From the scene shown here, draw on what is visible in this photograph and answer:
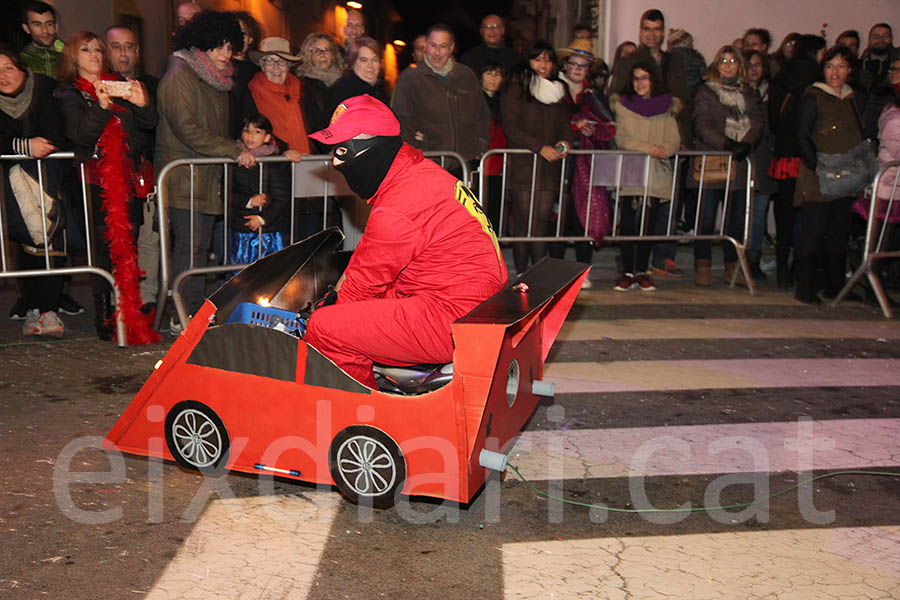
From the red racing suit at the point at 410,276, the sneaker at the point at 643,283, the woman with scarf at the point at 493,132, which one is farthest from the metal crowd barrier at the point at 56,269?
the sneaker at the point at 643,283

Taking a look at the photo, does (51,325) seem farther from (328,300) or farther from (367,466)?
(367,466)

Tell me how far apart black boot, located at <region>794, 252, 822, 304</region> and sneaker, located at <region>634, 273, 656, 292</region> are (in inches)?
51.9

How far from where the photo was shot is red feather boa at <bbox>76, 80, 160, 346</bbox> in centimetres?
631

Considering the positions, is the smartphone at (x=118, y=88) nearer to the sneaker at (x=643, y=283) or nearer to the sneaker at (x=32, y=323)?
the sneaker at (x=32, y=323)

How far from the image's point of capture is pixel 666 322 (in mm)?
7418

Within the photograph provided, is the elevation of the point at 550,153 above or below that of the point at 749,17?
below

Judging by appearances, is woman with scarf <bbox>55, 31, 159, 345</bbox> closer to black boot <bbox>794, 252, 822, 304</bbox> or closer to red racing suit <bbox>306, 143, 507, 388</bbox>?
red racing suit <bbox>306, 143, 507, 388</bbox>

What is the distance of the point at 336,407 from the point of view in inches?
146

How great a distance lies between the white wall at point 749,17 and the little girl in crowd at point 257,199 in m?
6.29

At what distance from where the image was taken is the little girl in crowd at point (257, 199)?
6.88 metres

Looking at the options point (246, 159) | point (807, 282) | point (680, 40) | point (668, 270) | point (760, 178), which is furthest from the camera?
point (680, 40)

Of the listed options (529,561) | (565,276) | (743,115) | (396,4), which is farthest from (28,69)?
(396,4)

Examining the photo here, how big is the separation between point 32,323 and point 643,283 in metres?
5.33

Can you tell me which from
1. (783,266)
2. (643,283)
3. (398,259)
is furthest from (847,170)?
(398,259)
